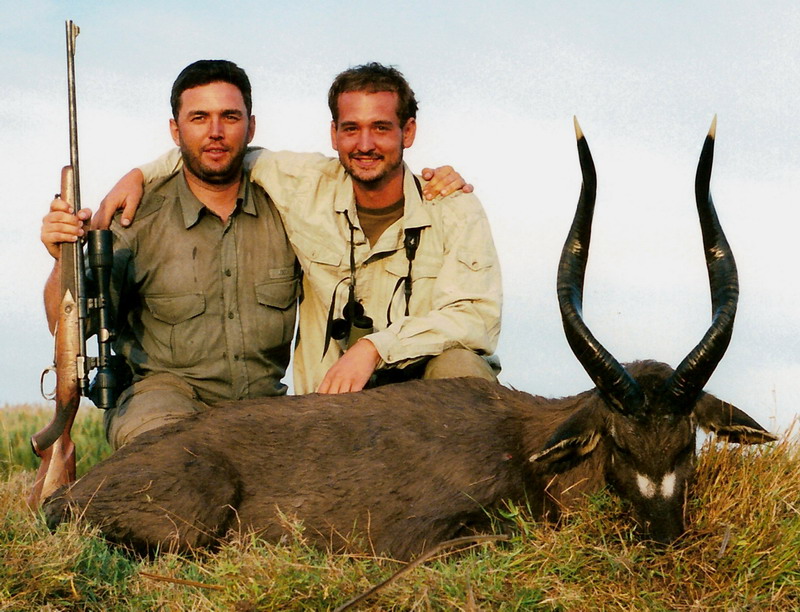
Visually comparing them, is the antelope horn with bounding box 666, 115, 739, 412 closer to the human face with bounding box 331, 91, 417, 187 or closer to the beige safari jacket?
the beige safari jacket

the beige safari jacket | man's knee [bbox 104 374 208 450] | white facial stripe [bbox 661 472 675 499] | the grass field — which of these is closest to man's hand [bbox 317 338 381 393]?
the beige safari jacket

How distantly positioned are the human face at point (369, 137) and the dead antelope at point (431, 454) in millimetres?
1838

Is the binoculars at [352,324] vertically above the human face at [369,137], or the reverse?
the human face at [369,137]

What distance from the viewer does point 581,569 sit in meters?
5.74

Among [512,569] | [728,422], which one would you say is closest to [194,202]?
[512,569]

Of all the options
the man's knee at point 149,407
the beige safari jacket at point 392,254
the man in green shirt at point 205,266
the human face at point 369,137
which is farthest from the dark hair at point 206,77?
the man's knee at point 149,407

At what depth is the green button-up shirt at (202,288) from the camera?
8711 millimetres

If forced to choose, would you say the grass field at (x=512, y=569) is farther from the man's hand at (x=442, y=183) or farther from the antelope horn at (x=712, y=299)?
the man's hand at (x=442, y=183)

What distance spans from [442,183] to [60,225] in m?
2.86

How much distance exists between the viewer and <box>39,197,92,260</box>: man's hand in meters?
8.12

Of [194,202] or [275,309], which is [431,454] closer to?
[275,309]

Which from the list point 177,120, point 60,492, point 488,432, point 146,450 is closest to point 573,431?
point 488,432

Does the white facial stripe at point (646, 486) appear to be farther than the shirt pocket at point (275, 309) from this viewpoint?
No

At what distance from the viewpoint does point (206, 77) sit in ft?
28.5
